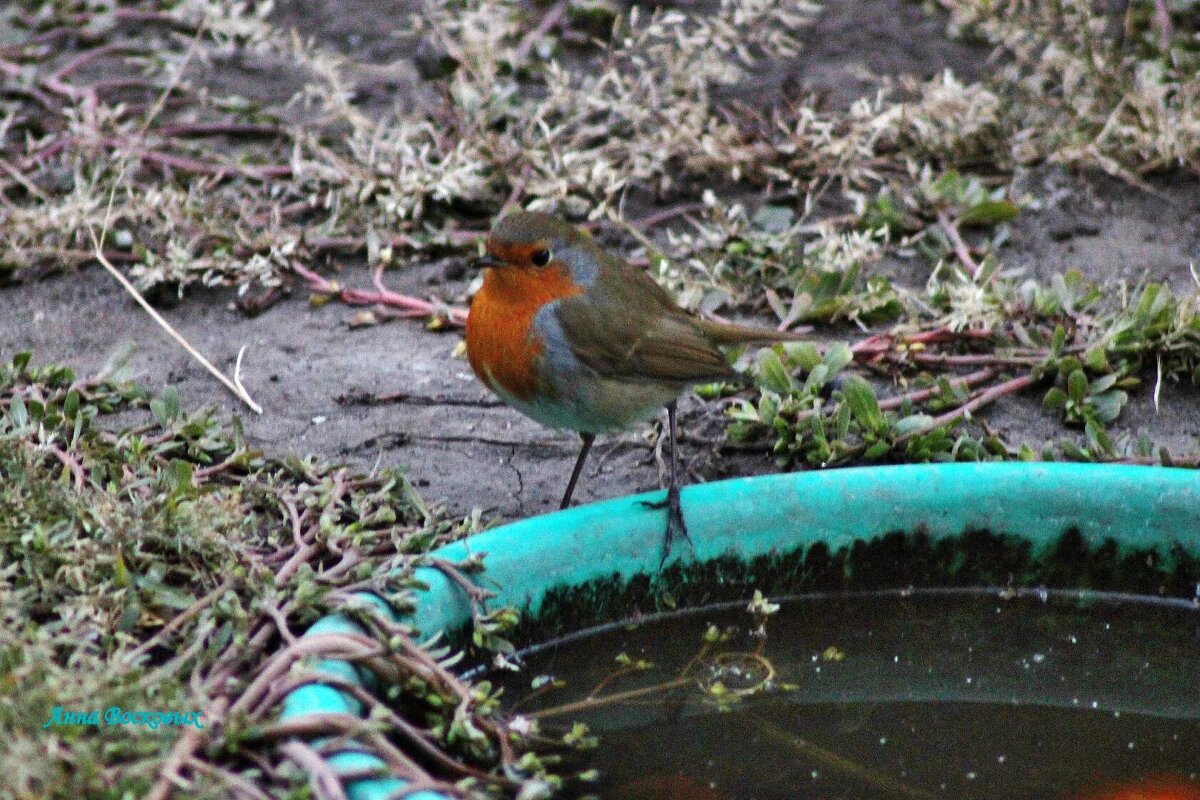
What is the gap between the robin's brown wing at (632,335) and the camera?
12.8 ft

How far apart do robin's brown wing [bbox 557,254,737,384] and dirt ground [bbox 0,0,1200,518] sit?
1.43 feet

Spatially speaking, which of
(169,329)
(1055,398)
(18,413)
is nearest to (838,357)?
(1055,398)

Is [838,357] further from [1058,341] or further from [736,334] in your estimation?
[1058,341]

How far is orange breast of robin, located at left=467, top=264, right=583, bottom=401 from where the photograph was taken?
3848mm

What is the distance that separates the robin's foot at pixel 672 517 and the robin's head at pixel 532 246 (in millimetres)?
731

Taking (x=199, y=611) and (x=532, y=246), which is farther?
(x=532, y=246)

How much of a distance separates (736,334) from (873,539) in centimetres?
81

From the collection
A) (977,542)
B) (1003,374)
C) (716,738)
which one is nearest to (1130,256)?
(1003,374)

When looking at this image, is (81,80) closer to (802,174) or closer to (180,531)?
(802,174)

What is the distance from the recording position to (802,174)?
600cm

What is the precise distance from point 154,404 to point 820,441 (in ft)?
5.74

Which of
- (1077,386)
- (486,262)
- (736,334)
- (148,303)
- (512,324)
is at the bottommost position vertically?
(148,303)

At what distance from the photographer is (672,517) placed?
3541 millimetres

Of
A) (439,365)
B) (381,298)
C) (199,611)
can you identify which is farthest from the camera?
(381,298)
